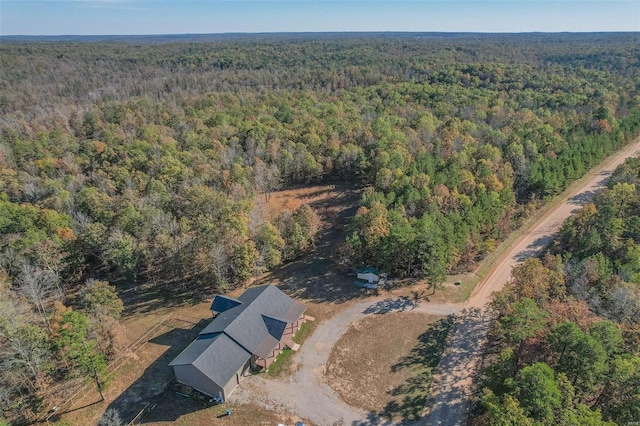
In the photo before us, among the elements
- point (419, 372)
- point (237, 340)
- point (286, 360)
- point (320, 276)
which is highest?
point (237, 340)

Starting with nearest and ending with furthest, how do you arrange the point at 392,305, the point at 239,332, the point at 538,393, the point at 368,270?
the point at 538,393, the point at 239,332, the point at 392,305, the point at 368,270

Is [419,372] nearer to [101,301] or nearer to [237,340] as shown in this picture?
[237,340]

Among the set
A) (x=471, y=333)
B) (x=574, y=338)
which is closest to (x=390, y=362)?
(x=471, y=333)

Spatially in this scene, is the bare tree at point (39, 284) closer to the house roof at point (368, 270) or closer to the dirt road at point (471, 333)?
the house roof at point (368, 270)

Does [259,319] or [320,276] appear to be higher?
[259,319]

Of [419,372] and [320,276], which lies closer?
[419,372]

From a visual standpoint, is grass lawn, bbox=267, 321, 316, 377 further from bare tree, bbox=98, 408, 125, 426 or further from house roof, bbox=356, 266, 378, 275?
bare tree, bbox=98, 408, 125, 426

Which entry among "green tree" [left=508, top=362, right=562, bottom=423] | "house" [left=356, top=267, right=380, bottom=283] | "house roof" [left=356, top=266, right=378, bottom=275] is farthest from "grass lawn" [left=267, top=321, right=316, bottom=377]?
"green tree" [left=508, top=362, right=562, bottom=423]

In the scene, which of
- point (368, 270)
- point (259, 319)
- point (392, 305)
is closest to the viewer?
point (259, 319)
